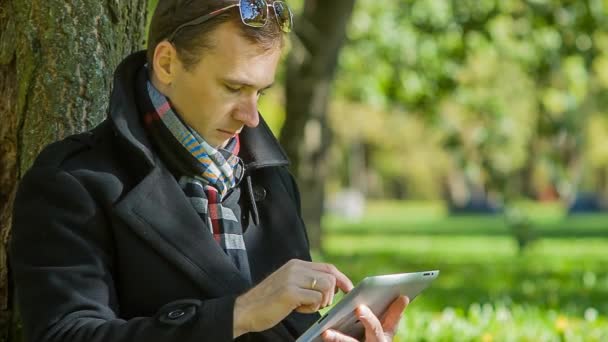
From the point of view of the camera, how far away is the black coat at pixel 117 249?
2.37m

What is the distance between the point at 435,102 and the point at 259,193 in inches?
455

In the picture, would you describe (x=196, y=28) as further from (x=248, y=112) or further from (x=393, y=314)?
(x=393, y=314)

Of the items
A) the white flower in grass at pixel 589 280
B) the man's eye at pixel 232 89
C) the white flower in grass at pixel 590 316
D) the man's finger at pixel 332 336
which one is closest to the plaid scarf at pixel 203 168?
the man's eye at pixel 232 89

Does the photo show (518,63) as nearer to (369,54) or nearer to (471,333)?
(369,54)

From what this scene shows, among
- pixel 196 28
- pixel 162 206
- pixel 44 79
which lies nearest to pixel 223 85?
pixel 196 28

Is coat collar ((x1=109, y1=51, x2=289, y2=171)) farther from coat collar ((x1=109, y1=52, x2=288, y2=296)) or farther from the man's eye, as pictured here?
the man's eye

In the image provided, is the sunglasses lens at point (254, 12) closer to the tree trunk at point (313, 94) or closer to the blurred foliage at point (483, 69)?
the blurred foliage at point (483, 69)

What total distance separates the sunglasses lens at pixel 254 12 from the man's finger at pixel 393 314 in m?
0.71

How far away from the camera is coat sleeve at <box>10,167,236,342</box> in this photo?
235 cm

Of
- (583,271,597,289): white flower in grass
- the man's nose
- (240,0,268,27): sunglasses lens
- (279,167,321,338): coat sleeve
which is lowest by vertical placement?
(583,271,597,289): white flower in grass

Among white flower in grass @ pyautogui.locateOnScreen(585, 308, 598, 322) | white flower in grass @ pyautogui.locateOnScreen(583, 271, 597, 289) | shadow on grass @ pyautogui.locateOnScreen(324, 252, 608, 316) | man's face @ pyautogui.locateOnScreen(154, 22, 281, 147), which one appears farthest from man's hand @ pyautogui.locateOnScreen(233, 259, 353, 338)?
white flower in grass @ pyautogui.locateOnScreen(583, 271, 597, 289)

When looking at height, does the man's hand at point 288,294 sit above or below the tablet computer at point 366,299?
above

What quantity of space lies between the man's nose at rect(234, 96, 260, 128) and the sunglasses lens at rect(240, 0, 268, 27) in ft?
0.57

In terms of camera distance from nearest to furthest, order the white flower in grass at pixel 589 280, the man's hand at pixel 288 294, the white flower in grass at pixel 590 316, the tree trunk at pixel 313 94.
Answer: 1. the man's hand at pixel 288 294
2. the white flower in grass at pixel 590 316
3. the white flower in grass at pixel 589 280
4. the tree trunk at pixel 313 94
